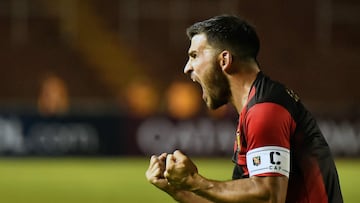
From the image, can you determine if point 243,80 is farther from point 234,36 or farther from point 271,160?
point 271,160

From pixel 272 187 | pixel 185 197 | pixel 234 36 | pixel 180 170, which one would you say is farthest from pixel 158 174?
pixel 234 36

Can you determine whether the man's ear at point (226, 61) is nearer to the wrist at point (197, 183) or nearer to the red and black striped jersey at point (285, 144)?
the red and black striped jersey at point (285, 144)

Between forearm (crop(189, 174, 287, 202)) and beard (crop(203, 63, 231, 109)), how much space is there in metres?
0.45

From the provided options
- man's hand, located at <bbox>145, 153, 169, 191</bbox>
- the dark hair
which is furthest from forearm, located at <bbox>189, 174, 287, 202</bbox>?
the dark hair

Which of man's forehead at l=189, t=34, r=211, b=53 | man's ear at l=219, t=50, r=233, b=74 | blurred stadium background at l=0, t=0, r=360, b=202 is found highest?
man's forehead at l=189, t=34, r=211, b=53

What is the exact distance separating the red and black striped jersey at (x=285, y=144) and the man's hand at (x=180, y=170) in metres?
0.27

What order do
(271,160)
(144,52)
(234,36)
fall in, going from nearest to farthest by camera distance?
1. (271,160)
2. (234,36)
3. (144,52)

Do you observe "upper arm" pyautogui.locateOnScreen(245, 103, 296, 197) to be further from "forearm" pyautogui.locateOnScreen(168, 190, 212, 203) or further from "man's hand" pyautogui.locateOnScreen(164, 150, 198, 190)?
"forearm" pyautogui.locateOnScreen(168, 190, 212, 203)

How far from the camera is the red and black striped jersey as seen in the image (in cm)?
410

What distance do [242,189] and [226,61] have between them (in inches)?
24.3

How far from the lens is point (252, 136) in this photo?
414 centimetres

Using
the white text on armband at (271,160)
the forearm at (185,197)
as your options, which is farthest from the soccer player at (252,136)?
the forearm at (185,197)

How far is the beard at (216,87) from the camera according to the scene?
440 cm

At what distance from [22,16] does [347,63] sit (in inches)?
364
